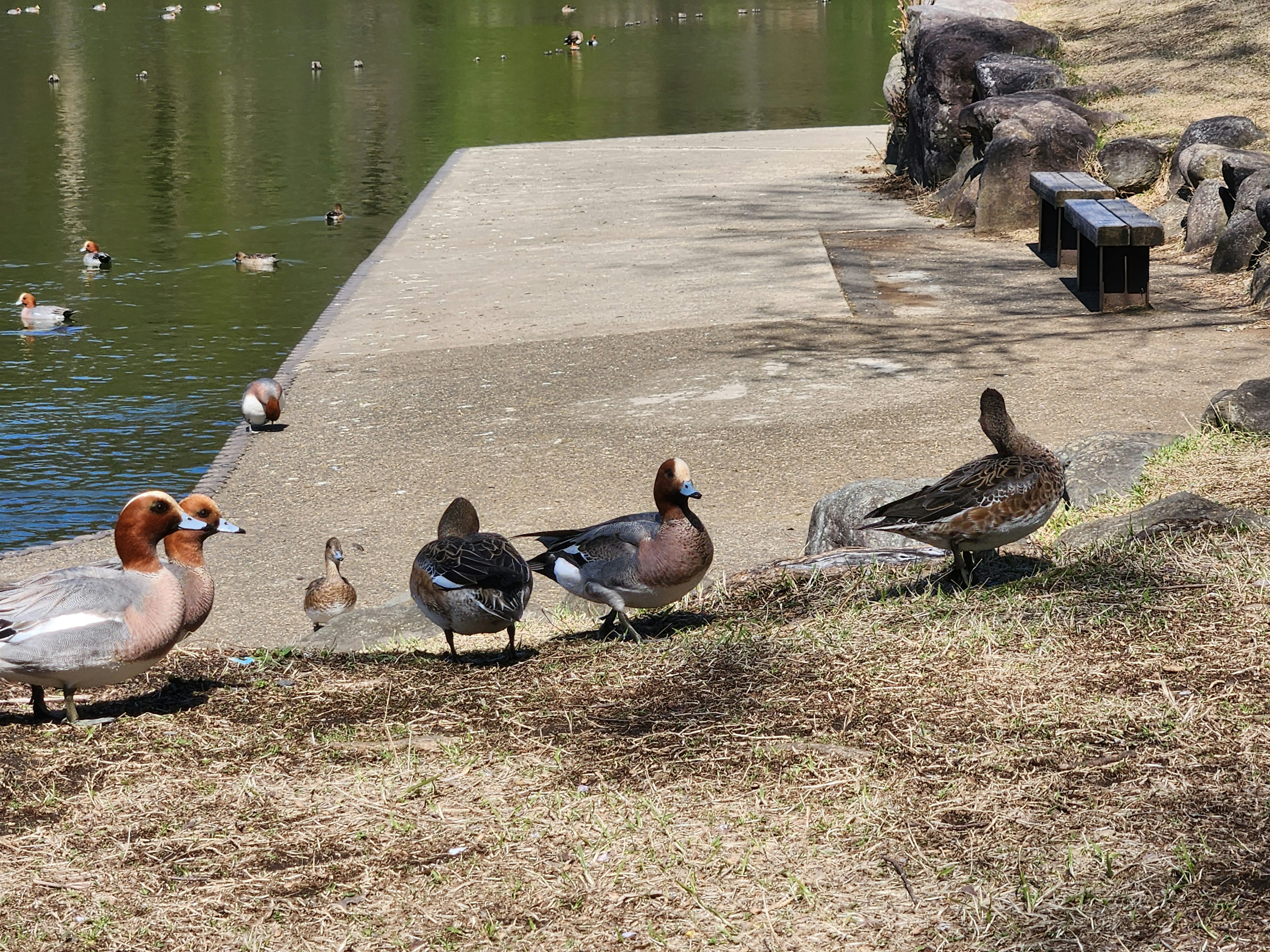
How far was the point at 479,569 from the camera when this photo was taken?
565cm

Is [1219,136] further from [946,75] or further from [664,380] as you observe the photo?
[664,380]

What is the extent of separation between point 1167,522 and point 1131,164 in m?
10.3

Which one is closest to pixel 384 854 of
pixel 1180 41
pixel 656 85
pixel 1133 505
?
pixel 1133 505

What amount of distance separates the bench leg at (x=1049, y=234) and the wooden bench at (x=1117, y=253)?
1.30m

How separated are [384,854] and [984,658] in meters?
2.30

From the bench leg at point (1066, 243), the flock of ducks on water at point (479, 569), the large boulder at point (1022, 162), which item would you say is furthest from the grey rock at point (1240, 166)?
the flock of ducks on water at point (479, 569)

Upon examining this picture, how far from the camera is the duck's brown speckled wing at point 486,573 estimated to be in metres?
5.64

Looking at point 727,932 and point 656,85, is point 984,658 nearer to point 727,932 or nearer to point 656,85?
point 727,932

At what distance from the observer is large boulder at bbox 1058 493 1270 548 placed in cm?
629

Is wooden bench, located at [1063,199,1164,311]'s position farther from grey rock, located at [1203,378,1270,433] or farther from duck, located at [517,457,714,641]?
duck, located at [517,457,714,641]

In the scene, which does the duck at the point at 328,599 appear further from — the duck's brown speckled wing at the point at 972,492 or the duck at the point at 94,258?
the duck at the point at 94,258

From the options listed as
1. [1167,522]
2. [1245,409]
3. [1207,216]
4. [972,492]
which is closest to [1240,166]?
[1207,216]

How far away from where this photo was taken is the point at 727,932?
3777 millimetres

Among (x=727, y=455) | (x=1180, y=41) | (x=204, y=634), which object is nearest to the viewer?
(x=204, y=634)
